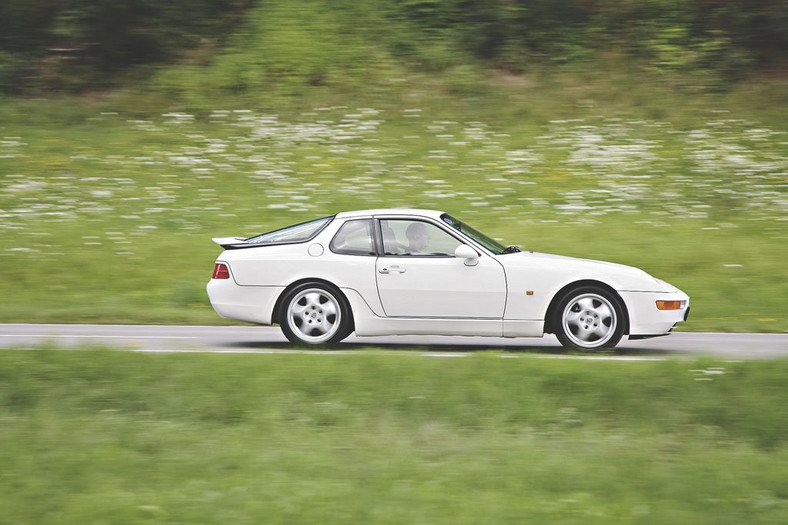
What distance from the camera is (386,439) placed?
6.66 metres

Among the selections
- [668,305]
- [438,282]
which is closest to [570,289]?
[668,305]

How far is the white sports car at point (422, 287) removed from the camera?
9.39 meters

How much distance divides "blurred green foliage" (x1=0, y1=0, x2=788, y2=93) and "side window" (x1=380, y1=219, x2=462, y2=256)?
15485mm

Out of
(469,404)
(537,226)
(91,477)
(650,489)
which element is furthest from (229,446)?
(537,226)

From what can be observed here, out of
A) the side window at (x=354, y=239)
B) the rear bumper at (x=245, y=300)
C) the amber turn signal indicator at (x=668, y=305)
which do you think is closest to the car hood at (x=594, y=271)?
the amber turn signal indicator at (x=668, y=305)

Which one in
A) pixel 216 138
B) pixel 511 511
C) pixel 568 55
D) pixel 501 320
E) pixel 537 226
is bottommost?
pixel 511 511

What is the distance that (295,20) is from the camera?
26609mm

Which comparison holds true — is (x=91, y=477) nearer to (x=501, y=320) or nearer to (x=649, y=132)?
(x=501, y=320)

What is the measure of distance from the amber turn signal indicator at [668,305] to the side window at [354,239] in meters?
2.78

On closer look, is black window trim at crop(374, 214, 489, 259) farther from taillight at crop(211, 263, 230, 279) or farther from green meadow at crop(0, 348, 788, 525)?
taillight at crop(211, 263, 230, 279)

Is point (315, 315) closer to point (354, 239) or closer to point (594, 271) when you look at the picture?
point (354, 239)

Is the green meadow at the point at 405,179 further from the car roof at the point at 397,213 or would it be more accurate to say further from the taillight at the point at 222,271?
the car roof at the point at 397,213

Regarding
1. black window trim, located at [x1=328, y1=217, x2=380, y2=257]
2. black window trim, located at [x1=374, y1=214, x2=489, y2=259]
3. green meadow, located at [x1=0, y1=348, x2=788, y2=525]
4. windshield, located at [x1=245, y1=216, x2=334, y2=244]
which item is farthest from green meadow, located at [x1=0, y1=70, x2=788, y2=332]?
green meadow, located at [x1=0, y1=348, x2=788, y2=525]

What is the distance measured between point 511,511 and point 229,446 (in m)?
2.14
